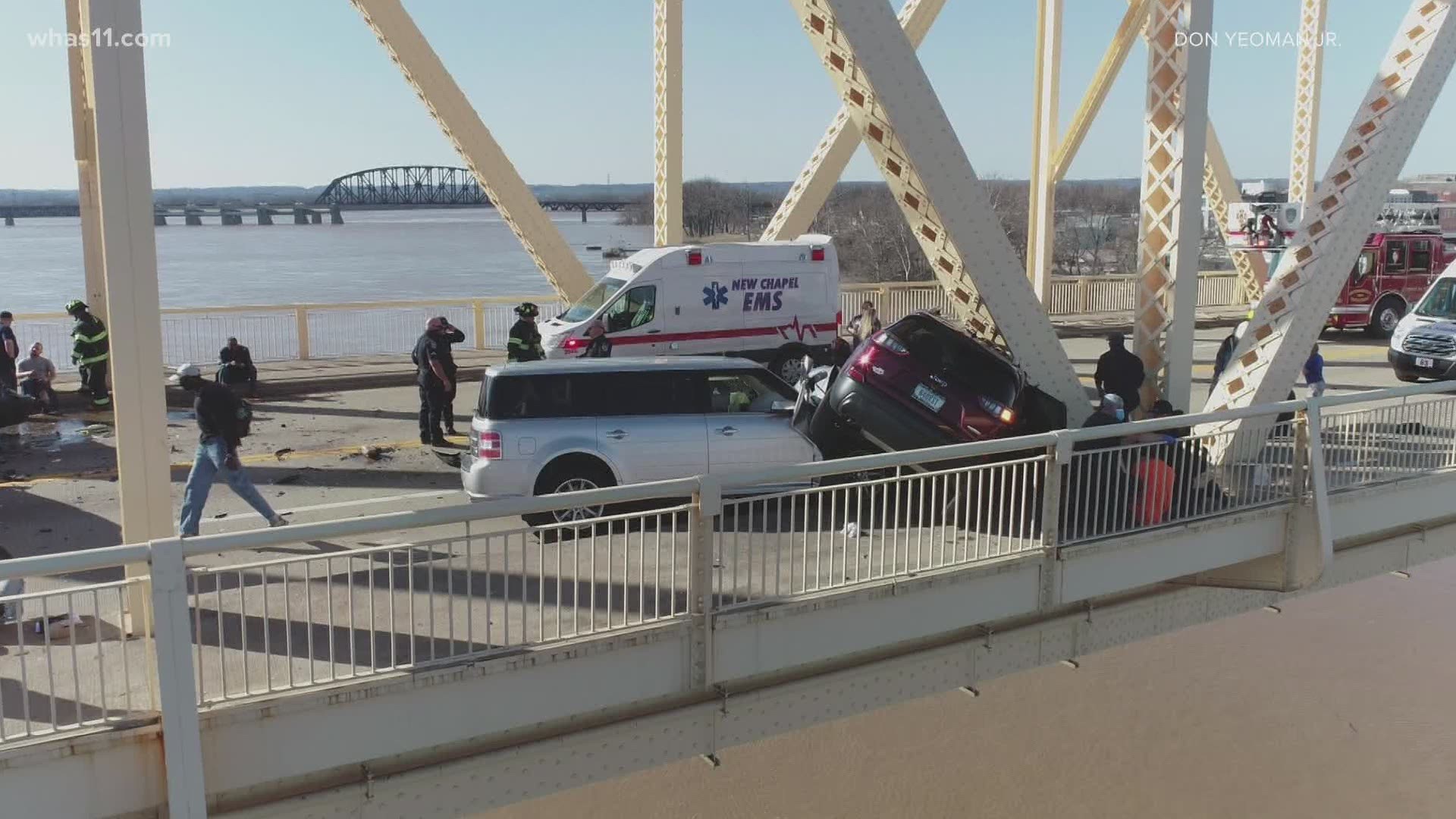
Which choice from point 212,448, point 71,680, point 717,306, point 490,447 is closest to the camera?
point 71,680

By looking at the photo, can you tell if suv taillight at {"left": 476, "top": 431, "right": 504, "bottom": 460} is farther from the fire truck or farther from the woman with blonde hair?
the fire truck

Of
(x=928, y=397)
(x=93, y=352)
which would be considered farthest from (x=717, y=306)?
(x=93, y=352)

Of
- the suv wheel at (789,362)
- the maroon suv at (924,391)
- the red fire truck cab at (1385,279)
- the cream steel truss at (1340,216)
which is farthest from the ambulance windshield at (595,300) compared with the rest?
the red fire truck cab at (1385,279)

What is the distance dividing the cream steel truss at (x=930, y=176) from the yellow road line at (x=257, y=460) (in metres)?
6.74

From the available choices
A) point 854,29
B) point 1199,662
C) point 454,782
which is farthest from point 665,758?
point 1199,662

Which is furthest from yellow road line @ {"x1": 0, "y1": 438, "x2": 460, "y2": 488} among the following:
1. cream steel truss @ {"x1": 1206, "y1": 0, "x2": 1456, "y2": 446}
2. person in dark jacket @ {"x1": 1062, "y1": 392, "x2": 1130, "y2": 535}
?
cream steel truss @ {"x1": 1206, "y1": 0, "x2": 1456, "y2": 446}

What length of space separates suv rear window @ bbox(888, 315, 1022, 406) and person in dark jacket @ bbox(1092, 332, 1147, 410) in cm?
188

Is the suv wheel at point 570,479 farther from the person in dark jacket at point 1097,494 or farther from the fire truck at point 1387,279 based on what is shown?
the fire truck at point 1387,279

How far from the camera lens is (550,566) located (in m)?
6.57

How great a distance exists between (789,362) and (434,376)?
556cm

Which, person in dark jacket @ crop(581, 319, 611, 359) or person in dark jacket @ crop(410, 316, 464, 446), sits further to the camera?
person in dark jacket @ crop(581, 319, 611, 359)

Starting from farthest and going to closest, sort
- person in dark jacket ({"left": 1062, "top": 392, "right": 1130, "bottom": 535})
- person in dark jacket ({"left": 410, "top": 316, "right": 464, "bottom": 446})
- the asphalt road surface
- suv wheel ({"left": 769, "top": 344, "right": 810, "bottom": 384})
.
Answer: suv wheel ({"left": 769, "top": 344, "right": 810, "bottom": 384}) → person in dark jacket ({"left": 410, "top": 316, "right": 464, "bottom": 446}) → the asphalt road surface → person in dark jacket ({"left": 1062, "top": 392, "right": 1130, "bottom": 535})

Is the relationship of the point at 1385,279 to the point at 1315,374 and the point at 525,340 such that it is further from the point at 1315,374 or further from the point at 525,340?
the point at 525,340

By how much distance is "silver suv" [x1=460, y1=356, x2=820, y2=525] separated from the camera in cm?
931
